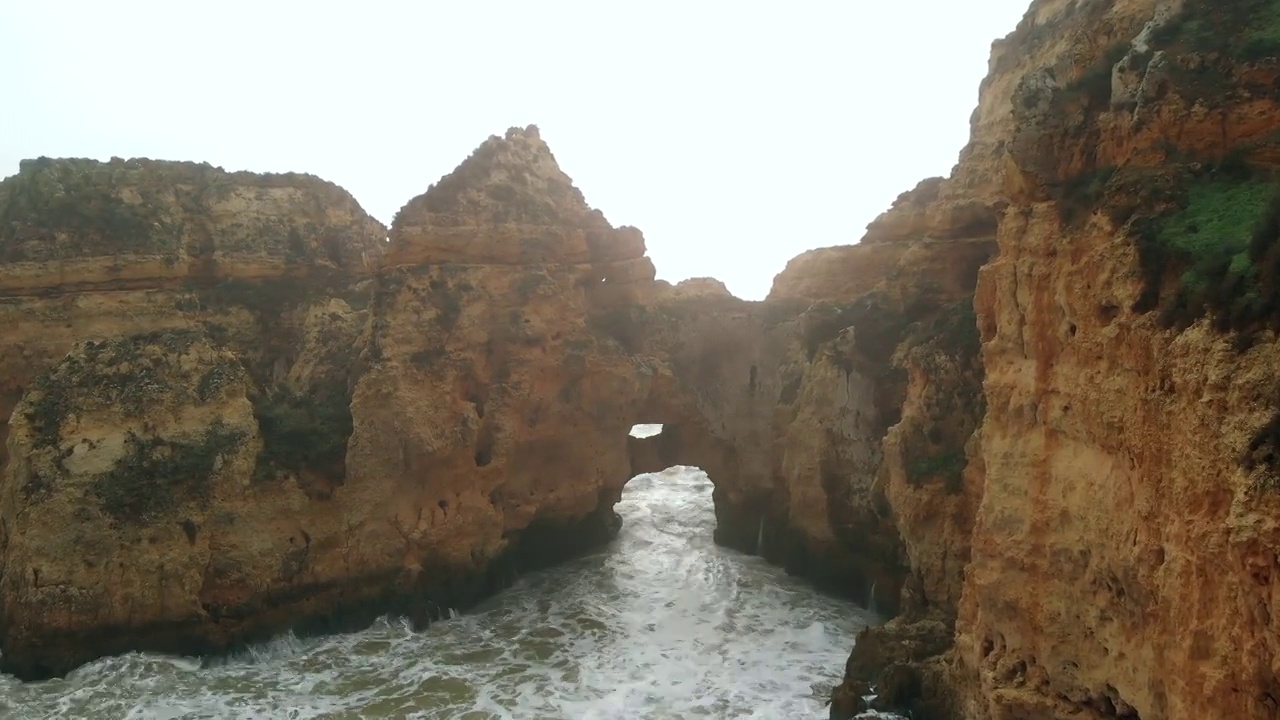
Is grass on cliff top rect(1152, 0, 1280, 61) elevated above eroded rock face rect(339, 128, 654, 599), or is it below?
above

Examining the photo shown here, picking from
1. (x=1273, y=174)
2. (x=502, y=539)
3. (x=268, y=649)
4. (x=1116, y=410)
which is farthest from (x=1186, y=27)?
(x=268, y=649)

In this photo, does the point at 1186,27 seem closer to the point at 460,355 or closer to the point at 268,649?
the point at 460,355

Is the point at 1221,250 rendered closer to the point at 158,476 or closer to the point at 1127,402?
the point at 1127,402

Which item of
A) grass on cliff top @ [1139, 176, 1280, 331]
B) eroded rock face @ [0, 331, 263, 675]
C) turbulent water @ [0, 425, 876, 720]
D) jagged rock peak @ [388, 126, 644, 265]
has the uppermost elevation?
jagged rock peak @ [388, 126, 644, 265]

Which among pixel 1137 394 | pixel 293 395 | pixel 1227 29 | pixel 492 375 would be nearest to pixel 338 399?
pixel 293 395

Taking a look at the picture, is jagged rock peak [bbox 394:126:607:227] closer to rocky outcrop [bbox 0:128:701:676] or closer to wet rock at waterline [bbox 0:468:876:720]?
rocky outcrop [bbox 0:128:701:676]

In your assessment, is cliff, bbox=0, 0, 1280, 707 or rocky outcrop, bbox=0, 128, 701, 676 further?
rocky outcrop, bbox=0, 128, 701, 676

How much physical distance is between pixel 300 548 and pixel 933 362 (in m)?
12.4

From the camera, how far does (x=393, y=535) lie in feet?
61.6

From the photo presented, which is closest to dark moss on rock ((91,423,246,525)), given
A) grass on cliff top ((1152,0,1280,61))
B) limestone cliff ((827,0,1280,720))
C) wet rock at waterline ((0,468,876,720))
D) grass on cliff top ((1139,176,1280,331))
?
wet rock at waterline ((0,468,876,720))

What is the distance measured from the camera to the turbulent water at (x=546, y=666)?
47.9ft

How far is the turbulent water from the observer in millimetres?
14602

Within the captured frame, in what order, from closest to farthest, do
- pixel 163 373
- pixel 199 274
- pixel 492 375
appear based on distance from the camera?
1. pixel 163 373
2. pixel 492 375
3. pixel 199 274

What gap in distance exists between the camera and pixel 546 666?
16297 millimetres
